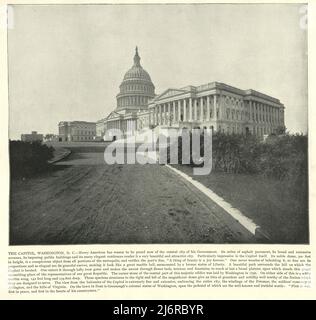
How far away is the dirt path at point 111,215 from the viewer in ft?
15.8

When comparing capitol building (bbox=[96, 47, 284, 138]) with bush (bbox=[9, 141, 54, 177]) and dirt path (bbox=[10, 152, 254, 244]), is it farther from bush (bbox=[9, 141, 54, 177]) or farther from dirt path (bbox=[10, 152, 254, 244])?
bush (bbox=[9, 141, 54, 177])

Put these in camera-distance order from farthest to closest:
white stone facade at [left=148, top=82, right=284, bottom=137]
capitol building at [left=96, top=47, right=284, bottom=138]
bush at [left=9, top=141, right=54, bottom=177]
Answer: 1. white stone facade at [left=148, top=82, right=284, bottom=137]
2. capitol building at [left=96, top=47, right=284, bottom=138]
3. bush at [left=9, top=141, right=54, bottom=177]

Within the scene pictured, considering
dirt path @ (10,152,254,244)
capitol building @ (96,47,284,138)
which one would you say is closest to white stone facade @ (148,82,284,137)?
capitol building @ (96,47,284,138)

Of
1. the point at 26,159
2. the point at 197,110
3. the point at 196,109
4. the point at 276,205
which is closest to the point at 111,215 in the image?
the point at 26,159

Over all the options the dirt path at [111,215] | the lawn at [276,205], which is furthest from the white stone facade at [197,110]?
the dirt path at [111,215]

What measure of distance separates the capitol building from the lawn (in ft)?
4.68

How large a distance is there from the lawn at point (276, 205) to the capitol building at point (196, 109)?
1.43m

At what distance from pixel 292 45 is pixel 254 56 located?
699mm

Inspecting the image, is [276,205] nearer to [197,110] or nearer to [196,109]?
[196,109]

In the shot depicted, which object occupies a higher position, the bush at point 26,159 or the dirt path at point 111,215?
the bush at point 26,159

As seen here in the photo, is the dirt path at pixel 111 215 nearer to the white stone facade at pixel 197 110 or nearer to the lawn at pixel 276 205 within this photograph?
the lawn at pixel 276 205

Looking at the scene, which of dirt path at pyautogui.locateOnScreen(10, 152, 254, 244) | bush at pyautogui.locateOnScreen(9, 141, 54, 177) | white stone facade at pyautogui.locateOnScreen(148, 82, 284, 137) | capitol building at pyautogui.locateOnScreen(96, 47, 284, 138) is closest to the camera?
dirt path at pyautogui.locateOnScreen(10, 152, 254, 244)

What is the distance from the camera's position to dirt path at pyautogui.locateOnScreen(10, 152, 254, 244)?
190 inches

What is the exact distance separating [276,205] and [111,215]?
290 cm
